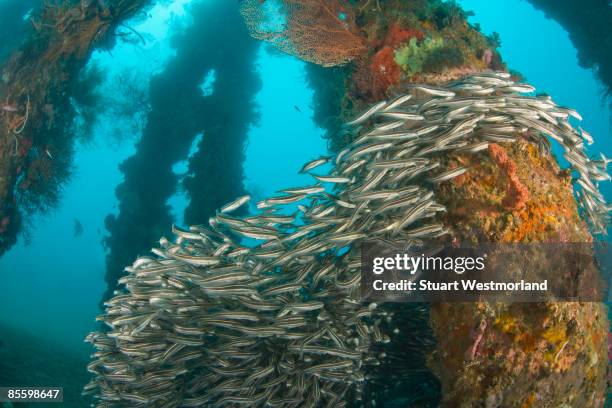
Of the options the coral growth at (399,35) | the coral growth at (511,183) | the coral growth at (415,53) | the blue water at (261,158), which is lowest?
the coral growth at (511,183)

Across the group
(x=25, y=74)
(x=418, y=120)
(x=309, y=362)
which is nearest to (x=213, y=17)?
(x=25, y=74)

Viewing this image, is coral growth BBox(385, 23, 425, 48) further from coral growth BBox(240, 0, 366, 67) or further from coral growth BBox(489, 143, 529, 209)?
coral growth BBox(489, 143, 529, 209)

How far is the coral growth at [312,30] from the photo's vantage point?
7.52m

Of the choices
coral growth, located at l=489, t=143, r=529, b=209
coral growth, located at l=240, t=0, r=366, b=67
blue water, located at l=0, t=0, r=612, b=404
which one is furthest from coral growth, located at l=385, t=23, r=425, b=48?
blue water, located at l=0, t=0, r=612, b=404

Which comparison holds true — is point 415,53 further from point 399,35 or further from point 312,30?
point 312,30

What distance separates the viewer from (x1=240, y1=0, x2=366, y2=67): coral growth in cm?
752

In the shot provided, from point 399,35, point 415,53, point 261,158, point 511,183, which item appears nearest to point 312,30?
point 399,35

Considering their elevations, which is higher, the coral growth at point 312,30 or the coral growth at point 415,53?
the coral growth at point 312,30

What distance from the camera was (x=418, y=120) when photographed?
16.3ft

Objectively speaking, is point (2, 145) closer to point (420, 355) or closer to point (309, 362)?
point (309, 362)

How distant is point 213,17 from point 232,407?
21639 millimetres

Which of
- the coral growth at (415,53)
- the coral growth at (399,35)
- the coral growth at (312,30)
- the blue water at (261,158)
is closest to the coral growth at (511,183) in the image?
the coral growth at (415,53)

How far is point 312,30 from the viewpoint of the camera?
25.0ft

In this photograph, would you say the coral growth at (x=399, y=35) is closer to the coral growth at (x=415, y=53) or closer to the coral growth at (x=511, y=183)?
the coral growth at (x=415, y=53)
